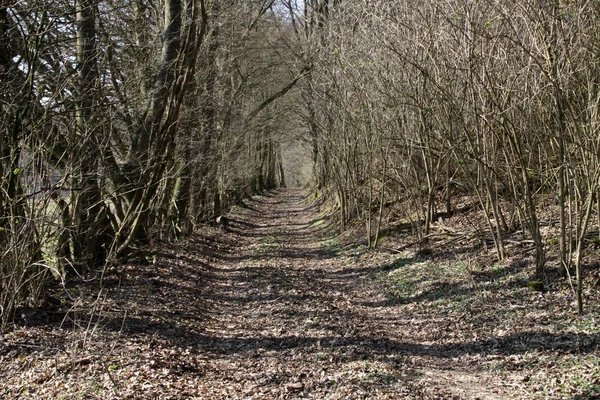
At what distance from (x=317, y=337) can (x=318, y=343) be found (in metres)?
0.25

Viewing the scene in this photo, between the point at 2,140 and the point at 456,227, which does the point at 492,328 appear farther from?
the point at 2,140

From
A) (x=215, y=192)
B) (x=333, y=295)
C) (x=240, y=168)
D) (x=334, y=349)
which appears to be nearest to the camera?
(x=334, y=349)

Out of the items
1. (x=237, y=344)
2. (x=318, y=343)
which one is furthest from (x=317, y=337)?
(x=237, y=344)

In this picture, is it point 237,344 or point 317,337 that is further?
point 237,344

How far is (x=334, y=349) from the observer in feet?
20.1

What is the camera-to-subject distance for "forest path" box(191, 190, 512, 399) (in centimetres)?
507

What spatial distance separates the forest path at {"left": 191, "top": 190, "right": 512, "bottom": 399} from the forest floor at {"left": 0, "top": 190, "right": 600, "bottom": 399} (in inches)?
0.8

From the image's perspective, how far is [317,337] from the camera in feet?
21.8

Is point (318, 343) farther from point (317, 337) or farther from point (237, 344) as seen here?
point (237, 344)

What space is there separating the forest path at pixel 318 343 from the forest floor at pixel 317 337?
2cm

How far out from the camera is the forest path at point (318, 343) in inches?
199

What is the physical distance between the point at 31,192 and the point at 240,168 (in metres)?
14.2

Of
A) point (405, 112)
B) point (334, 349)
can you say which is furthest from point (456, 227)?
point (334, 349)

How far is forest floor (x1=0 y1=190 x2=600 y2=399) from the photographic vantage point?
5.02m
